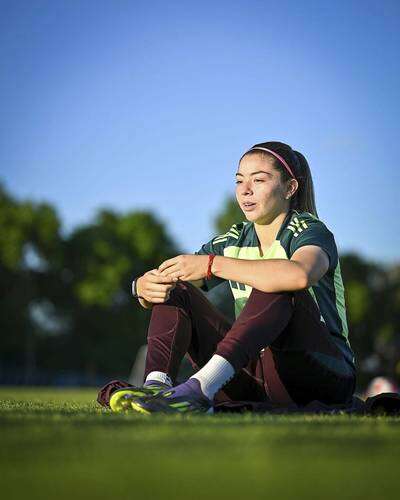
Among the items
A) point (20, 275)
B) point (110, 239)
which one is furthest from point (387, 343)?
point (20, 275)

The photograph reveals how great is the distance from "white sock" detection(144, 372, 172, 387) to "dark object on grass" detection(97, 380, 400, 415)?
144 millimetres

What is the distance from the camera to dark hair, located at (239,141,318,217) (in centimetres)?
561

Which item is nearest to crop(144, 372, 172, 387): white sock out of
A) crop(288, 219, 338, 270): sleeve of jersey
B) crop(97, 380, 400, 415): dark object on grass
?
crop(97, 380, 400, 415): dark object on grass

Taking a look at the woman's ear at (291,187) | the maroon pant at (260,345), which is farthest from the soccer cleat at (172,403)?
the woman's ear at (291,187)

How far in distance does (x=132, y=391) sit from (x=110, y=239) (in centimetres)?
4901

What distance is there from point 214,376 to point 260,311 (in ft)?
1.45

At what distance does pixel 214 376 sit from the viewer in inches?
178

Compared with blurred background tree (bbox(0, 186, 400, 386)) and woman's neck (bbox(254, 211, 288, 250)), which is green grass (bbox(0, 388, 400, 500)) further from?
blurred background tree (bbox(0, 186, 400, 386))

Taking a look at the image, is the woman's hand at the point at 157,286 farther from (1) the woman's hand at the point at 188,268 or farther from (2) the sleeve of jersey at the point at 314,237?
(2) the sleeve of jersey at the point at 314,237

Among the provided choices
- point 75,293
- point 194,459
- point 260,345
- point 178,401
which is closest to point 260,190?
point 260,345

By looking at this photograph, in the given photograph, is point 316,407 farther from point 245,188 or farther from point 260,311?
point 245,188

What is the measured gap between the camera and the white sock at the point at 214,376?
4508mm

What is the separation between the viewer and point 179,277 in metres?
5.23

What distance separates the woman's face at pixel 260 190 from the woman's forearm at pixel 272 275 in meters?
0.74
